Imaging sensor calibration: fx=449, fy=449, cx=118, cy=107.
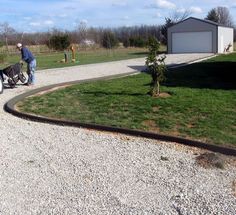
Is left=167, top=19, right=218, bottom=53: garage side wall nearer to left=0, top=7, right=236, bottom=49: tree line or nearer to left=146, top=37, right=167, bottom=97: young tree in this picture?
left=0, top=7, right=236, bottom=49: tree line

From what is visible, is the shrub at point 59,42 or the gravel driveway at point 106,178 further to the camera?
the shrub at point 59,42

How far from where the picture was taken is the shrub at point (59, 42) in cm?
5329

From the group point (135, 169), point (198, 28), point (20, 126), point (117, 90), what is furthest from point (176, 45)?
point (135, 169)

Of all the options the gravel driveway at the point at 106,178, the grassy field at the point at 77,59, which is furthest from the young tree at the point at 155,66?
the grassy field at the point at 77,59

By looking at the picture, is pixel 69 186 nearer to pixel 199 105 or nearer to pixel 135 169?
pixel 135 169

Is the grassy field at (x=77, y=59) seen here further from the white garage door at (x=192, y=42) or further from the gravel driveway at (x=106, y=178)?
the gravel driveway at (x=106, y=178)

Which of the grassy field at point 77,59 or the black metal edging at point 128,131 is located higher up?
the black metal edging at point 128,131

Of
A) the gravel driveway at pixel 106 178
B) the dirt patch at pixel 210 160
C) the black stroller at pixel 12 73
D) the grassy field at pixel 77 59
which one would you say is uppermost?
the black stroller at pixel 12 73

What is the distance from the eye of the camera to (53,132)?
9.33m

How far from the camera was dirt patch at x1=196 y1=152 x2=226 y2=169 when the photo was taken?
22.3ft

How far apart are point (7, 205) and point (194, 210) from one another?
224 cm

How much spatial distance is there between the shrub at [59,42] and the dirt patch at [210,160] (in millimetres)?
47332

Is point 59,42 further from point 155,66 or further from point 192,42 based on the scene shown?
point 155,66

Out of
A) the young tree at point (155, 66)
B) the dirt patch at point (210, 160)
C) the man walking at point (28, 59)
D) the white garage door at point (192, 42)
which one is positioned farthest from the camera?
the white garage door at point (192, 42)
